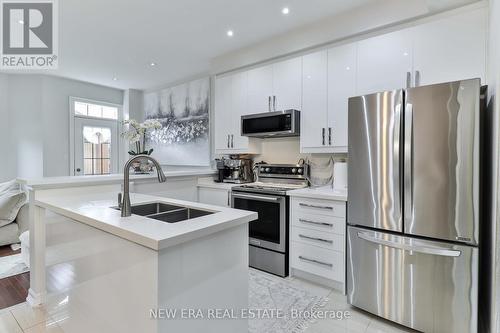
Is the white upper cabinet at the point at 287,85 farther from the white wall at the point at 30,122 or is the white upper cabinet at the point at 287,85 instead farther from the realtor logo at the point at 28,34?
the white wall at the point at 30,122

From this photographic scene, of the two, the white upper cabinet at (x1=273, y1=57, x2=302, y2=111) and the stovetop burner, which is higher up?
the white upper cabinet at (x1=273, y1=57, x2=302, y2=111)

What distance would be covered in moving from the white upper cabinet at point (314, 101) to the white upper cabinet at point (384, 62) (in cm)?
39

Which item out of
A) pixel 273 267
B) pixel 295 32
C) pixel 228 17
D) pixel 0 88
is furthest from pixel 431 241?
pixel 0 88

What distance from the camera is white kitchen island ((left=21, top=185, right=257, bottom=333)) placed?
1.08 m

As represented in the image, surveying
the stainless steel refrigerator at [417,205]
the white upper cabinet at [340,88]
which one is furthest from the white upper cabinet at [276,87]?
the stainless steel refrigerator at [417,205]

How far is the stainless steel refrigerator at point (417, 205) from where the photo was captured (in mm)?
1707

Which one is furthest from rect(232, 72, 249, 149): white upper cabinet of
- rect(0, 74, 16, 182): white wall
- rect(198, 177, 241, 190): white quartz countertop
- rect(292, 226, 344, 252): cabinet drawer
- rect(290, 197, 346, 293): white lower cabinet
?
rect(0, 74, 16, 182): white wall

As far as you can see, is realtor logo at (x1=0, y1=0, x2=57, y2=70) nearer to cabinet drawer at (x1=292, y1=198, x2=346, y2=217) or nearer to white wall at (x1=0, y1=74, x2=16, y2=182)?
white wall at (x1=0, y1=74, x2=16, y2=182)

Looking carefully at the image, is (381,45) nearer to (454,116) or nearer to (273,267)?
(454,116)

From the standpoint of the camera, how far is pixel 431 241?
183 centimetres

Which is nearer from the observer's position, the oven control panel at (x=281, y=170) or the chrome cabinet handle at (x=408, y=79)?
the chrome cabinet handle at (x=408, y=79)

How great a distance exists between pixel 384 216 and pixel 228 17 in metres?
2.51

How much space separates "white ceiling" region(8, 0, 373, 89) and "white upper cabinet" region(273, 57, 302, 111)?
1.33 ft

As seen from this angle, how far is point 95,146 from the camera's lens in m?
5.62
